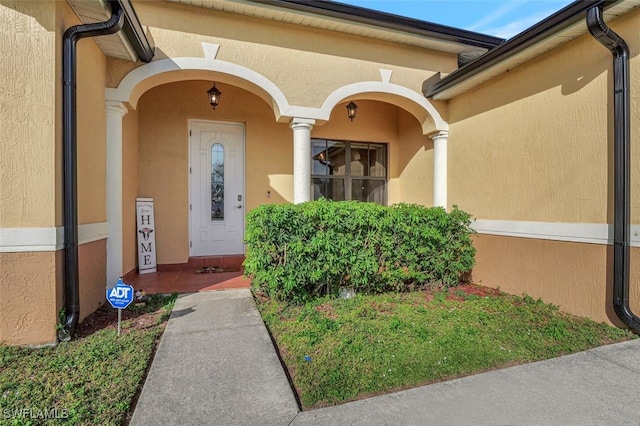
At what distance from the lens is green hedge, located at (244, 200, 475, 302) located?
3.76m

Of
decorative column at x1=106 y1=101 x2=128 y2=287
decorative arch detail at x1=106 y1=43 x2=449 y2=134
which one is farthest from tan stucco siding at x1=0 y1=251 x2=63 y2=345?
decorative arch detail at x1=106 y1=43 x2=449 y2=134

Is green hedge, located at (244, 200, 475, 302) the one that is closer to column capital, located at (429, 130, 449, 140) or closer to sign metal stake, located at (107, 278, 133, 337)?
sign metal stake, located at (107, 278, 133, 337)

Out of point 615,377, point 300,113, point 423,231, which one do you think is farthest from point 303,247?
point 615,377

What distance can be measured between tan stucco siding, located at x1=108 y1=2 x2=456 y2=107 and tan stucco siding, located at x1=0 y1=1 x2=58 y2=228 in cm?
140

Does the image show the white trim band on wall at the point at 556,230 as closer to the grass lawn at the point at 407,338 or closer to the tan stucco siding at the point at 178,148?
the grass lawn at the point at 407,338

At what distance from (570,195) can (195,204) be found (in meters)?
5.79

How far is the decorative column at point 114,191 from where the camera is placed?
413cm

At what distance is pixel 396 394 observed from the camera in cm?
221

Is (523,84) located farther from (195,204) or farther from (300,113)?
(195,204)

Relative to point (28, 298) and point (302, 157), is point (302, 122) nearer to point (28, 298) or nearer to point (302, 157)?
point (302, 157)

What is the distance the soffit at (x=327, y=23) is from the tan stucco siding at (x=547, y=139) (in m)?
0.97

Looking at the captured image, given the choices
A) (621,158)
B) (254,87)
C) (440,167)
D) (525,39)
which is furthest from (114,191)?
(621,158)

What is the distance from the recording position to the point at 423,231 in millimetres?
4383

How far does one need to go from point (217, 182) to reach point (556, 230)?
547 centimetres
